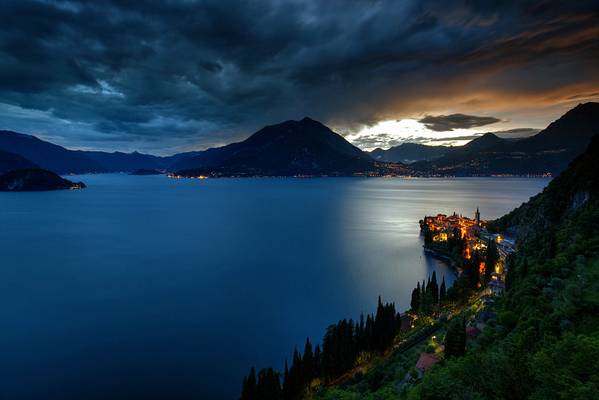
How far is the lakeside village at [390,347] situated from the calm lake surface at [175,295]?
6979 millimetres

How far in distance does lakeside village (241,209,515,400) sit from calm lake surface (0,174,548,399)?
6.98 metres

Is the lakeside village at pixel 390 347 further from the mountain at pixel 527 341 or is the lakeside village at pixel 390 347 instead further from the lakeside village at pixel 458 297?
the mountain at pixel 527 341

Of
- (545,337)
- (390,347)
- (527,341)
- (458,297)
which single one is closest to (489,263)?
(458,297)

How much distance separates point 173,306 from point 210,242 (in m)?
45.2

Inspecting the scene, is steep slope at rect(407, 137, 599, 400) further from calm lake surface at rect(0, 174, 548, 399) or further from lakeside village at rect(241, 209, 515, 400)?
calm lake surface at rect(0, 174, 548, 399)

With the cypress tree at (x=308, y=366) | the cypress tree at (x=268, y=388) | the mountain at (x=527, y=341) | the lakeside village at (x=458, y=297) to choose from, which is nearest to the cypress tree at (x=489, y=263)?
the lakeside village at (x=458, y=297)

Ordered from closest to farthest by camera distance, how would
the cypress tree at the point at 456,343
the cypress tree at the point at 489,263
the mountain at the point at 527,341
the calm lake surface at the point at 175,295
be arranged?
the mountain at the point at 527,341
the cypress tree at the point at 456,343
the calm lake surface at the point at 175,295
the cypress tree at the point at 489,263

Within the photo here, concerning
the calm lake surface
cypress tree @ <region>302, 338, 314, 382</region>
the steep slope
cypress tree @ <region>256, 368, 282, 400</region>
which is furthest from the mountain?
the calm lake surface

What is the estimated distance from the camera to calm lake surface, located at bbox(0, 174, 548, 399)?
117 ft

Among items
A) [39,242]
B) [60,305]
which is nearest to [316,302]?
[60,305]

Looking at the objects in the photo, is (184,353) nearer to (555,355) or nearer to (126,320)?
(126,320)

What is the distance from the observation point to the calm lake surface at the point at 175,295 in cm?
3556

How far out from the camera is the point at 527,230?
7200 cm

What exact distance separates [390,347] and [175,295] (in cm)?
3679
